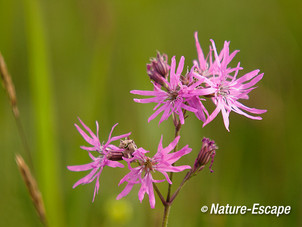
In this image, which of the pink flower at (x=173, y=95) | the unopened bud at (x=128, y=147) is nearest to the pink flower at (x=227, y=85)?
the pink flower at (x=173, y=95)

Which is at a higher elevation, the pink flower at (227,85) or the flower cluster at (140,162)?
the pink flower at (227,85)

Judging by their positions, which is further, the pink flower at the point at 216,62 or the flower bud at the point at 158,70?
the flower bud at the point at 158,70

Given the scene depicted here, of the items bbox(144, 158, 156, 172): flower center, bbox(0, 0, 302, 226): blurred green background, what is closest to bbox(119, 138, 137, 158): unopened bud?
bbox(144, 158, 156, 172): flower center

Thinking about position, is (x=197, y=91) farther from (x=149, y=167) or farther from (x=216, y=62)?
(x=149, y=167)

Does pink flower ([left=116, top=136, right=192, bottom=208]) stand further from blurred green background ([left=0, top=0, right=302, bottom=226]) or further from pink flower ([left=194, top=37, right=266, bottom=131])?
blurred green background ([left=0, top=0, right=302, bottom=226])

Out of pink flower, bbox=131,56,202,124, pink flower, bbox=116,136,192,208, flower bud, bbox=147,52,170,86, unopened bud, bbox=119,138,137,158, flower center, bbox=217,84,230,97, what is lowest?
pink flower, bbox=116,136,192,208

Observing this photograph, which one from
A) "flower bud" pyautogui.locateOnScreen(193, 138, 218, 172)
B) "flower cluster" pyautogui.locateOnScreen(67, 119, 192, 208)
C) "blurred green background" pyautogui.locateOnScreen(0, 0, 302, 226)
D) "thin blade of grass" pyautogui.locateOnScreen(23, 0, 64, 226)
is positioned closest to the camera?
"flower cluster" pyautogui.locateOnScreen(67, 119, 192, 208)

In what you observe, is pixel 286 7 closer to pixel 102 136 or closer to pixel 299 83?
pixel 299 83

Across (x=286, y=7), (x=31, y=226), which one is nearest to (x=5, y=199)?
(x=31, y=226)

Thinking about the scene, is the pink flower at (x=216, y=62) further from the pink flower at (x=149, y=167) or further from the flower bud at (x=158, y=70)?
the pink flower at (x=149, y=167)
